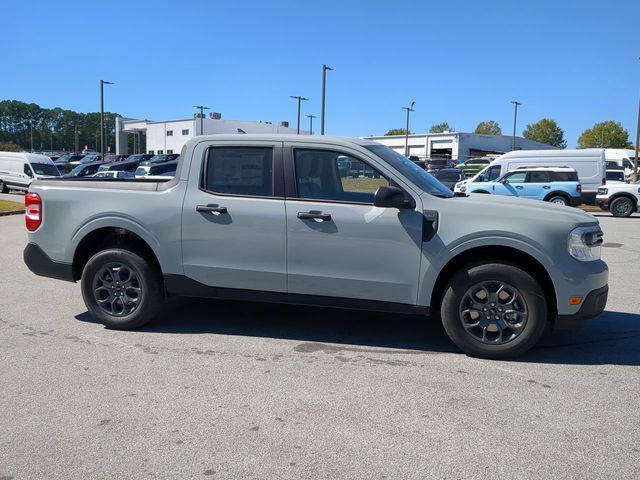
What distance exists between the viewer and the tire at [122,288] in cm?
543

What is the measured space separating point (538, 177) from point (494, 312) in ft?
55.0

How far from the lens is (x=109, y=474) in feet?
9.86

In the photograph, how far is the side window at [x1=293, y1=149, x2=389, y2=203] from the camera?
5051 mm

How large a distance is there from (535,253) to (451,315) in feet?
2.75

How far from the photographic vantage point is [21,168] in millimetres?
27109

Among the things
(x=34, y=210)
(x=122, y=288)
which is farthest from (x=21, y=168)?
(x=122, y=288)

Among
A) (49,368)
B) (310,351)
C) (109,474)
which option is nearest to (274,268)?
(310,351)

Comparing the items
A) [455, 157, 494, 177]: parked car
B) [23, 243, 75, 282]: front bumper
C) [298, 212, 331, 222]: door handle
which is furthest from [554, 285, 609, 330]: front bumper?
[455, 157, 494, 177]: parked car

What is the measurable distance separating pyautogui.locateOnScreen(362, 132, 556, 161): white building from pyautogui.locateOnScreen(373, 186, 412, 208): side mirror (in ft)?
227

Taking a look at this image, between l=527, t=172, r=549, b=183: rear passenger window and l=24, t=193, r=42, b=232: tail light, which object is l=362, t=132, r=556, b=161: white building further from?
l=24, t=193, r=42, b=232: tail light

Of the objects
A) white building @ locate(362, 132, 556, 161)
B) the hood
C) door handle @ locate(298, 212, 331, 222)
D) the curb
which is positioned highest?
white building @ locate(362, 132, 556, 161)

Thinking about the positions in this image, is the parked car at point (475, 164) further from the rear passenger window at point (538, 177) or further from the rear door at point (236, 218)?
the rear door at point (236, 218)

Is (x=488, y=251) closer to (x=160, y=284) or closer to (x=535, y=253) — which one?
(x=535, y=253)

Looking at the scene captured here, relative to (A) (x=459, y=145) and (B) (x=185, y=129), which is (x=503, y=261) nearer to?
(A) (x=459, y=145)
